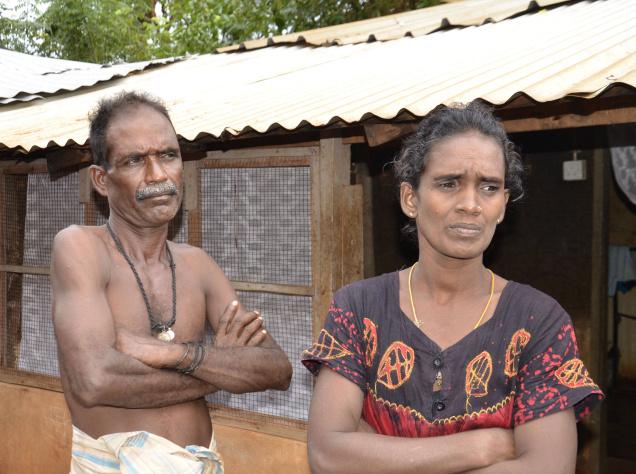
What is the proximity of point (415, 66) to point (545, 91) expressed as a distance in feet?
5.06

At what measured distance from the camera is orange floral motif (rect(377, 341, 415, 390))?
2.12m

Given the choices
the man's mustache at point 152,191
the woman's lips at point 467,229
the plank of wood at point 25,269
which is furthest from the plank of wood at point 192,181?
the woman's lips at point 467,229

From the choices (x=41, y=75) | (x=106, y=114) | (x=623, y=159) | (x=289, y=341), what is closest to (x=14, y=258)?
(x=289, y=341)

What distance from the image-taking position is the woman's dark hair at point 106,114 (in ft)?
9.48

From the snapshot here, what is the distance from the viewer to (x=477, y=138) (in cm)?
217

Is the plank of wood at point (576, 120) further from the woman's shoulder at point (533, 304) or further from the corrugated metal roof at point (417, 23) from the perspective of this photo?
the corrugated metal roof at point (417, 23)

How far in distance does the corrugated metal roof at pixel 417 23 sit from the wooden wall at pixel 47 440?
310 centimetres

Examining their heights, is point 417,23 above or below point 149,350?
above

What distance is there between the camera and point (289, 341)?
15.9 feet

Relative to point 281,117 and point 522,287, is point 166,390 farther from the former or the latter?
point 281,117

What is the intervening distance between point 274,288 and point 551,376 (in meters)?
2.91

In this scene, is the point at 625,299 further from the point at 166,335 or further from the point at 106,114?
the point at 106,114

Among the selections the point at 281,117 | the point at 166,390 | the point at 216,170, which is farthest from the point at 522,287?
the point at 216,170

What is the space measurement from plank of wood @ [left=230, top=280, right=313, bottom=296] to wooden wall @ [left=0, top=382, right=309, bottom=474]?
0.84 m
